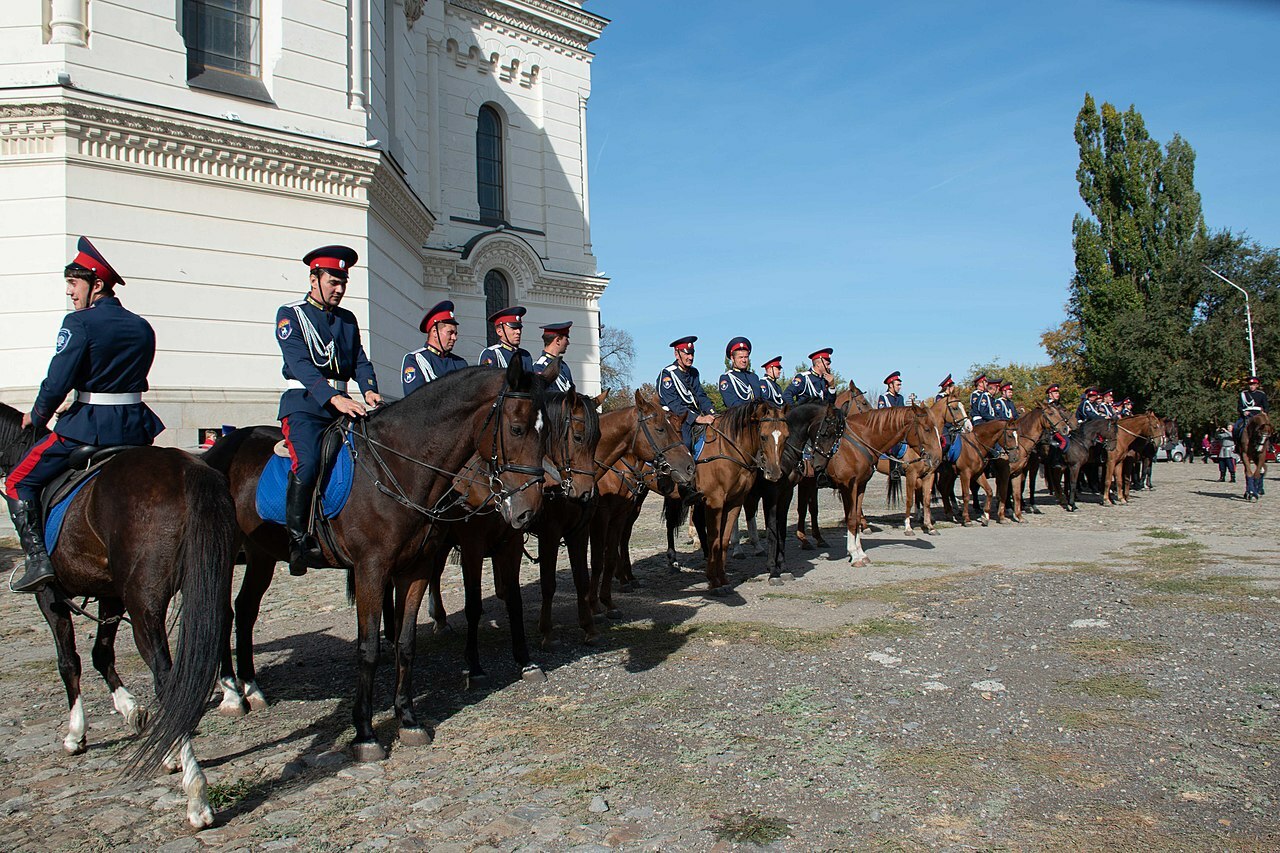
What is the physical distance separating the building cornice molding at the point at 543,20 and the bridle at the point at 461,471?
86.6ft

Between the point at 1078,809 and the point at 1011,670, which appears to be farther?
the point at 1011,670

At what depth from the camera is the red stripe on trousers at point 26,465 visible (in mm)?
5035

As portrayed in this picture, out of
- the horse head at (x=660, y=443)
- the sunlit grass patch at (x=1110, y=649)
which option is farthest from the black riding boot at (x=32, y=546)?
the sunlit grass patch at (x=1110, y=649)

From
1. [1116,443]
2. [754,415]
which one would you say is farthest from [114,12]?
[1116,443]

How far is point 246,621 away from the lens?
20.6 ft

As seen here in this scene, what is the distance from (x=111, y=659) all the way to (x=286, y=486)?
4.88 feet

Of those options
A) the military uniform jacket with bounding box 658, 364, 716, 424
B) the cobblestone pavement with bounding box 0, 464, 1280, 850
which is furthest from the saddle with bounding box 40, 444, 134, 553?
the military uniform jacket with bounding box 658, 364, 716, 424

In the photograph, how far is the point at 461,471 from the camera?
5266 mm

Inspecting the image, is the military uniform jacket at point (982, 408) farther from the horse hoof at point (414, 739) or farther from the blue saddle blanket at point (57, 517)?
the blue saddle blanket at point (57, 517)

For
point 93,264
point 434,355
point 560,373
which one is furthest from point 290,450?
point 560,373

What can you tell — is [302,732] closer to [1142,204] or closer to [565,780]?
[565,780]

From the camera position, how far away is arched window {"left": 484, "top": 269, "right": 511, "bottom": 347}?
28130 millimetres

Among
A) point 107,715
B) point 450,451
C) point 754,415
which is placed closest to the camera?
point 450,451

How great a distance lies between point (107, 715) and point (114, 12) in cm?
1370
